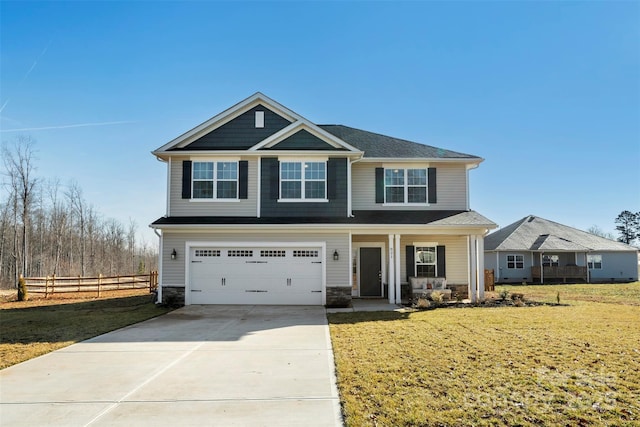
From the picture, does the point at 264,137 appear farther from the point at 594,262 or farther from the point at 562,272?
the point at 594,262

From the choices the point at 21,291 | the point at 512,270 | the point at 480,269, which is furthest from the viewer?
the point at 512,270

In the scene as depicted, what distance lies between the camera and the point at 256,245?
14828 mm

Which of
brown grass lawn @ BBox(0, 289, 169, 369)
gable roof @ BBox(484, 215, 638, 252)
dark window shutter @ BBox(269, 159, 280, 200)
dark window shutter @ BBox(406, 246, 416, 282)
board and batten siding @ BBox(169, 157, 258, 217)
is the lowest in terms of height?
brown grass lawn @ BBox(0, 289, 169, 369)

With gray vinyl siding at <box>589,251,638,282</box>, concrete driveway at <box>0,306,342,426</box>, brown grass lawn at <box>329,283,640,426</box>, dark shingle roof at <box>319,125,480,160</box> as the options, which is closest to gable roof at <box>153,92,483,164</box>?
dark shingle roof at <box>319,125,480,160</box>

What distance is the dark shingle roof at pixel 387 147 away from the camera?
1689 cm

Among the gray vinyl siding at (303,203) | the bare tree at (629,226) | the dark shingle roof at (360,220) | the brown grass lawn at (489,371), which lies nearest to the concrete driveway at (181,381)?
the brown grass lawn at (489,371)

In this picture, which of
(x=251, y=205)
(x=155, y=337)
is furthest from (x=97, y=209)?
(x=155, y=337)

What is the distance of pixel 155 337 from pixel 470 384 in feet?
23.2

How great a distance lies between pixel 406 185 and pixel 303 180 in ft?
14.6

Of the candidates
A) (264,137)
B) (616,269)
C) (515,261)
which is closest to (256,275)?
(264,137)

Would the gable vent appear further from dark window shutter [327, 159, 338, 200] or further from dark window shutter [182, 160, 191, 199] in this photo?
dark window shutter [327, 159, 338, 200]

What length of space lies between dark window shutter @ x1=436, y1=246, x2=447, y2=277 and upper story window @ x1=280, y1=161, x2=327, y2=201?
5490mm

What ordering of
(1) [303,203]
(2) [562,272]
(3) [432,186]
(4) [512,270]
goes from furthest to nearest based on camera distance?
(4) [512,270] < (2) [562,272] < (3) [432,186] < (1) [303,203]

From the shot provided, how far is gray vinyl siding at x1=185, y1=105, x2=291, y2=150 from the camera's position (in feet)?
51.9
